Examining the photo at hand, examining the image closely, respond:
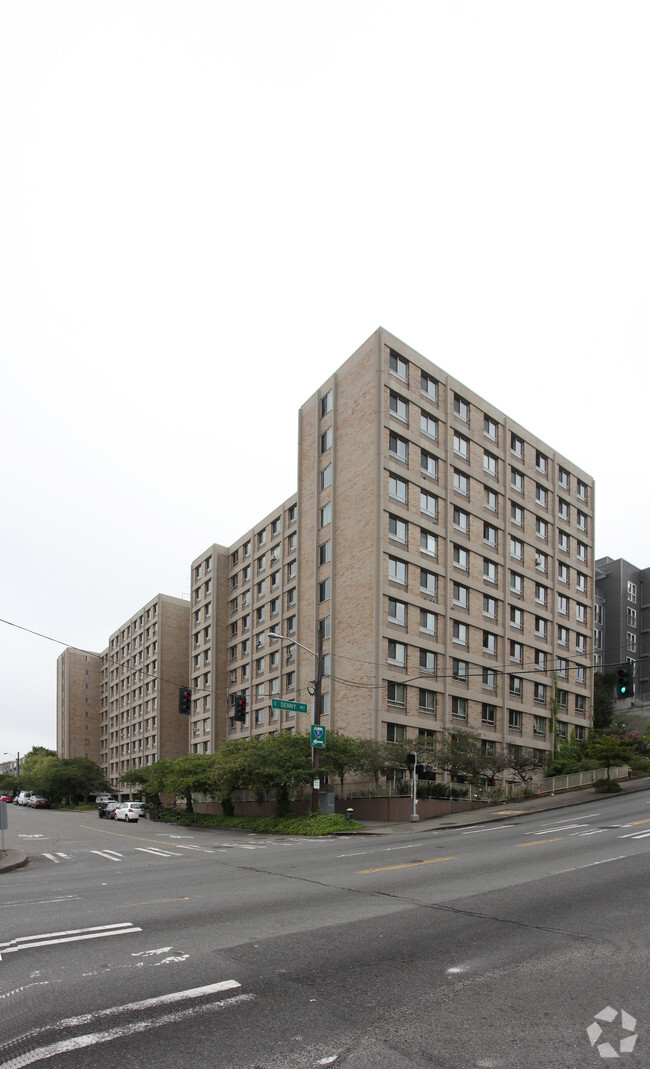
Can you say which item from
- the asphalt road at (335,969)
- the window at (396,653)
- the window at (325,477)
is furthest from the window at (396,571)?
the asphalt road at (335,969)

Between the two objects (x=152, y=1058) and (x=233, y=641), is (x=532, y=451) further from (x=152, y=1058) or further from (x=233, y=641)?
(x=152, y=1058)

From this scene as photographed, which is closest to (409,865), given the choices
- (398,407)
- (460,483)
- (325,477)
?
(398,407)

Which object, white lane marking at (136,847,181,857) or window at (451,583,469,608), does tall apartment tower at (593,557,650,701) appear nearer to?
window at (451,583,469,608)

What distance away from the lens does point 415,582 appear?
50.4 meters

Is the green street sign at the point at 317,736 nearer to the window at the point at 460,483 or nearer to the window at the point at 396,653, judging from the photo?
the window at the point at 396,653

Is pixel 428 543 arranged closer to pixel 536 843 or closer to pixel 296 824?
pixel 296 824

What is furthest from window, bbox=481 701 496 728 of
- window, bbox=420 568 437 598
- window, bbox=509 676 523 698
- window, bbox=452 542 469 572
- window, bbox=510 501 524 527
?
window, bbox=510 501 524 527

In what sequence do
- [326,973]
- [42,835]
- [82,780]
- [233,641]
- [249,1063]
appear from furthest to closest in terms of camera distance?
[82,780]
[233,641]
[42,835]
[326,973]
[249,1063]

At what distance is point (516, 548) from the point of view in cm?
5962

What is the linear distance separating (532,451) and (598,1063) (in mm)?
60014

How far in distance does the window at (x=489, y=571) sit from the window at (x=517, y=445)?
975 centimetres

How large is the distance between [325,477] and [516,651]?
19.3 metres

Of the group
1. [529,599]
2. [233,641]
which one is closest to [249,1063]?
[529,599]

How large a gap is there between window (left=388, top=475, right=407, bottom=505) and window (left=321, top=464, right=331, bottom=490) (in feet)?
21.4
